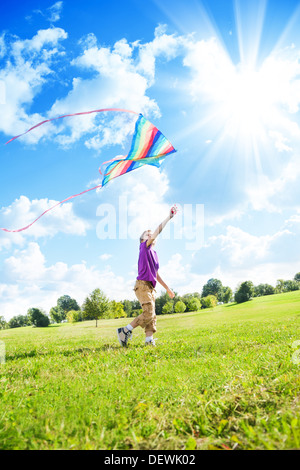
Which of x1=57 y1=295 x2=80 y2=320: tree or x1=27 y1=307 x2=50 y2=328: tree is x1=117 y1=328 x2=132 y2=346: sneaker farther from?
x1=57 y1=295 x2=80 y2=320: tree

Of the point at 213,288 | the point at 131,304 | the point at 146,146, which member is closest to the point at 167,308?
the point at 131,304

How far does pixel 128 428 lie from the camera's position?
91.4 inches

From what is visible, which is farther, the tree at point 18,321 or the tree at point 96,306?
the tree at point 18,321

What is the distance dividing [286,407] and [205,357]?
7.65 ft

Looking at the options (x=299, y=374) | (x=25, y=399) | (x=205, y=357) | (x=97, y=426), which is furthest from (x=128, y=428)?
(x=205, y=357)

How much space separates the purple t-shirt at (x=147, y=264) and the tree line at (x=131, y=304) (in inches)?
1209

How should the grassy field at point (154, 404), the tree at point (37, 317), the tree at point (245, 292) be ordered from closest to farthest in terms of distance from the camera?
the grassy field at point (154, 404)
the tree at point (37, 317)
the tree at point (245, 292)

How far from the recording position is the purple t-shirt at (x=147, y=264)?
21.0ft

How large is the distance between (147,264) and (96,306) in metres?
30.9

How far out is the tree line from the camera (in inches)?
1422

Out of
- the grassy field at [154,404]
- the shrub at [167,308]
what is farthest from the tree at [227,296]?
the grassy field at [154,404]

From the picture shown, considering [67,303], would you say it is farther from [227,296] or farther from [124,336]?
[124,336]

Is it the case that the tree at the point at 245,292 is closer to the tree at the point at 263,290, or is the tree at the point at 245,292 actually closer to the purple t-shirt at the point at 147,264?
the tree at the point at 263,290
